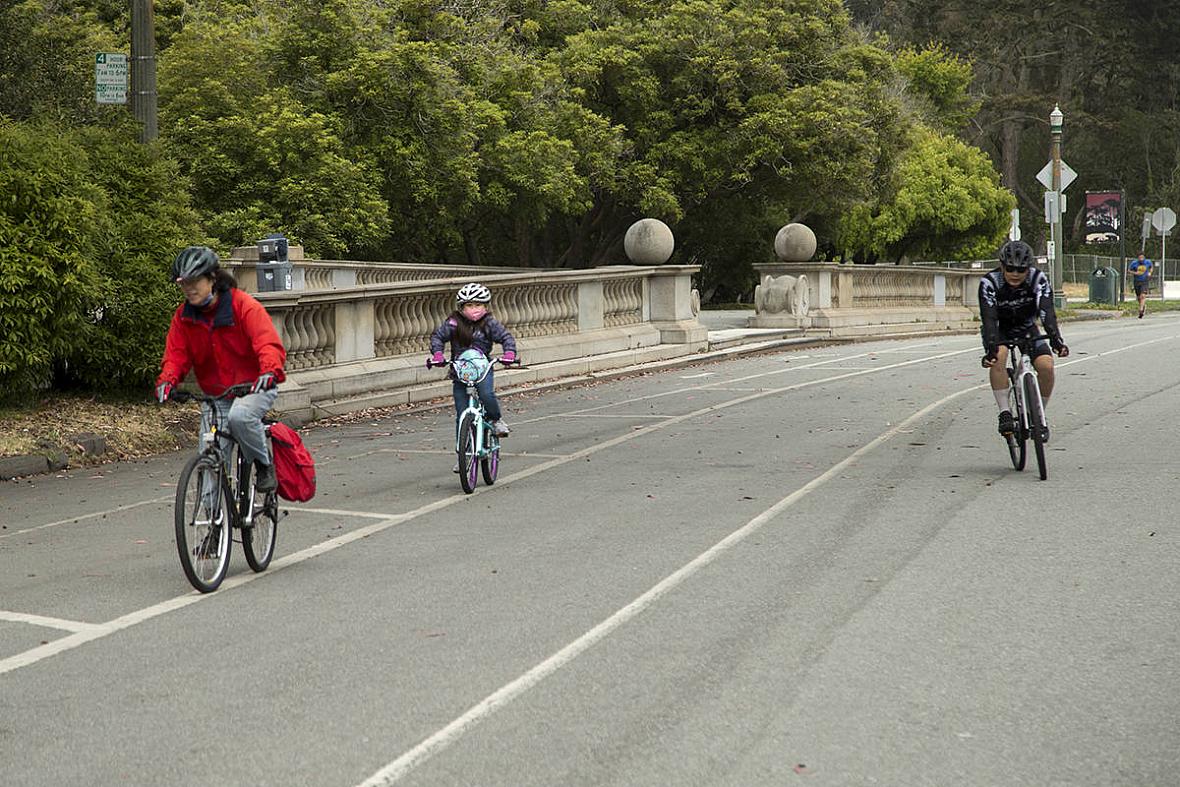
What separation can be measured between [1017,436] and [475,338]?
14.3ft

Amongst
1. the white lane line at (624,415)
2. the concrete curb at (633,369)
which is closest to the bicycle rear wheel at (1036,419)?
the white lane line at (624,415)

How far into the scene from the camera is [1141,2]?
69312mm

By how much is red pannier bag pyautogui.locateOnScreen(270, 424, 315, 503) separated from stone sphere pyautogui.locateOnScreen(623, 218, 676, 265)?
1770 centimetres

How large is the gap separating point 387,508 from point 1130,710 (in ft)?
20.9

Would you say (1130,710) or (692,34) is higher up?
(692,34)

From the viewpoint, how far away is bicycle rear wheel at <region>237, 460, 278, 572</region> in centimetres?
844

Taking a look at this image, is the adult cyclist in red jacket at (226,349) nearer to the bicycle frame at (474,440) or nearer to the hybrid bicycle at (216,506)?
the hybrid bicycle at (216,506)

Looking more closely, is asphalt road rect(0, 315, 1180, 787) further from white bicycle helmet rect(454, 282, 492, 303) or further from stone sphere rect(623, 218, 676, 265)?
stone sphere rect(623, 218, 676, 265)

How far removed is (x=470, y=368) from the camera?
11.9m

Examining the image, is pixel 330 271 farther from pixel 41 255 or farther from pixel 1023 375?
pixel 1023 375

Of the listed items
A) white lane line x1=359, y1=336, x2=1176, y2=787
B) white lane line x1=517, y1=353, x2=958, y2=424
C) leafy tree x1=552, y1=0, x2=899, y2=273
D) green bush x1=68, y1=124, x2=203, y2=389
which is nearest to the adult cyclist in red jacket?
white lane line x1=359, y1=336, x2=1176, y2=787

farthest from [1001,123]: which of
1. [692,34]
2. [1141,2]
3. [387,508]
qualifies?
[387,508]

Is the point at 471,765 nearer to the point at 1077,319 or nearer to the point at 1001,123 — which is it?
the point at 1077,319

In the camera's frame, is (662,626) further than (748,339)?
No
